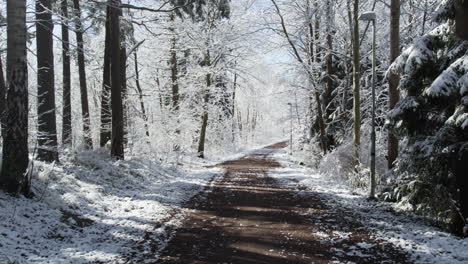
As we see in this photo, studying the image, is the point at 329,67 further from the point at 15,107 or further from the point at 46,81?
the point at 15,107

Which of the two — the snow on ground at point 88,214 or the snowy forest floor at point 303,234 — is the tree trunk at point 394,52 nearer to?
the snowy forest floor at point 303,234

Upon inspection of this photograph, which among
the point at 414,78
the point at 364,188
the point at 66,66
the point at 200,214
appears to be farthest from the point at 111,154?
the point at 414,78

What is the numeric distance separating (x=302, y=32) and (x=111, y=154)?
37.3 ft

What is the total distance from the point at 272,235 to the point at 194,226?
159cm

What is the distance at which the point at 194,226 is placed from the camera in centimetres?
734

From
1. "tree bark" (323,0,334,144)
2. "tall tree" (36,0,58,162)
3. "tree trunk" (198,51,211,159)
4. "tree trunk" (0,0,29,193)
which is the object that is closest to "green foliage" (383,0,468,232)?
"tree trunk" (0,0,29,193)

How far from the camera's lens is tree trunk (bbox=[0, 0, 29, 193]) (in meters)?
6.91

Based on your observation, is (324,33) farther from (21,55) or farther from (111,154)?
(21,55)

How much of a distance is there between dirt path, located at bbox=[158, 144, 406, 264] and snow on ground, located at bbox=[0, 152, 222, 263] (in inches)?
22.2

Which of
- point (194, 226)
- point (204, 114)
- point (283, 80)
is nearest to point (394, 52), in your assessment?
point (194, 226)

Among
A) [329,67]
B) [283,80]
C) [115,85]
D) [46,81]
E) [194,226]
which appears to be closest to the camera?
[194,226]

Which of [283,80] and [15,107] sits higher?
[283,80]

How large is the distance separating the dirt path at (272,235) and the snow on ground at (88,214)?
1.85 feet

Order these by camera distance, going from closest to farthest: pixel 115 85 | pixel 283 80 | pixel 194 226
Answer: pixel 194 226 < pixel 115 85 < pixel 283 80
